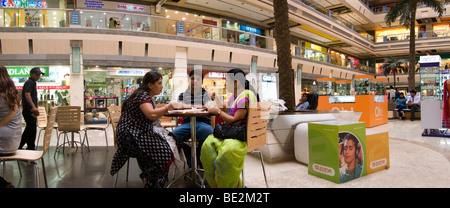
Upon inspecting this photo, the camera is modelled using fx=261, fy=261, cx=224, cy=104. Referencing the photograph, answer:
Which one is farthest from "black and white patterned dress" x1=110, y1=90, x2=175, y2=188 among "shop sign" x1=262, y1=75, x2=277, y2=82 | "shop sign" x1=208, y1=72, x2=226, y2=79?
"shop sign" x1=262, y1=75, x2=277, y2=82

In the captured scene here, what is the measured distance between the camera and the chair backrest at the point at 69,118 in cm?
455

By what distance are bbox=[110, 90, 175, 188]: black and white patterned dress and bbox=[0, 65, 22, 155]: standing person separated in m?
0.82

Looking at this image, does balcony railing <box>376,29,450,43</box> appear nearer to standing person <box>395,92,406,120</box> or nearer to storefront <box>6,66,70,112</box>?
standing person <box>395,92,406,120</box>

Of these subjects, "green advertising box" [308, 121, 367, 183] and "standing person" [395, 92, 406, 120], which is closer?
"green advertising box" [308, 121, 367, 183]

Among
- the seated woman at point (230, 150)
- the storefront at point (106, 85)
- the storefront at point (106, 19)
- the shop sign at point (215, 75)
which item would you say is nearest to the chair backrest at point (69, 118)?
the seated woman at point (230, 150)

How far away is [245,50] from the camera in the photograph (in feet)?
45.1

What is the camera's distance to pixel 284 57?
5.18 meters

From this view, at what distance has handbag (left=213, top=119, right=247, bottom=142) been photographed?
2.41m

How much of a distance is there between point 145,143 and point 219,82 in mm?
11748

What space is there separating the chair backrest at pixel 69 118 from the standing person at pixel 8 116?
2.45m

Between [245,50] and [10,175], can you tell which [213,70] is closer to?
[245,50]

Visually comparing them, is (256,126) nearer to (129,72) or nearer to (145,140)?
(145,140)

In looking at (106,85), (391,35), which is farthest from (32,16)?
(391,35)

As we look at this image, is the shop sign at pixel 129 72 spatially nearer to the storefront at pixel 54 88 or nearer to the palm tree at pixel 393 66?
the storefront at pixel 54 88
